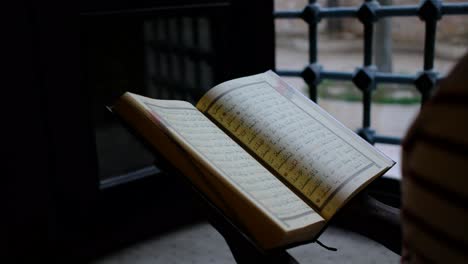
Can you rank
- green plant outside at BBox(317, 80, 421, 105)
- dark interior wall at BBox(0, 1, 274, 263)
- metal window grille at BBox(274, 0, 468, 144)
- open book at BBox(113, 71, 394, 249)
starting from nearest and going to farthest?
open book at BBox(113, 71, 394, 249), dark interior wall at BBox(0, 1, 274, 263), metal window grille at BBox(274, 0, 468, 144), green plant outside at BBox(317, 80, 421, 105)

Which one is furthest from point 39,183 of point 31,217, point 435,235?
point 435,235

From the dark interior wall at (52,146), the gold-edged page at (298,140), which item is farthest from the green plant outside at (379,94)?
the gold-edged page at (298,140)

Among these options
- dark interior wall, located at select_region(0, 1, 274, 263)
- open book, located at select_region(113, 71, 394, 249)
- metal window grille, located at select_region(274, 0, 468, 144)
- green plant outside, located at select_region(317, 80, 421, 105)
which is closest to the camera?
open book, located at select_region(113, 71, 394, 249)

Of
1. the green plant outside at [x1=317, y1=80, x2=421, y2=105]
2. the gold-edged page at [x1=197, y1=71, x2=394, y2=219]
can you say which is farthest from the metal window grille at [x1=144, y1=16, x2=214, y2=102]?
the green plant outside at [x1=317, y1=80, x2=421, y2=105]

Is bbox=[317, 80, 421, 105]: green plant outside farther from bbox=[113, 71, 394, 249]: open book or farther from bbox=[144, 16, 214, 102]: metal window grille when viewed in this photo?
bbox=[113, 71, 394, 249]: open book

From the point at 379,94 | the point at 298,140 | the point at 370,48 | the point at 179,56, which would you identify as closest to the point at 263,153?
the point at 298,140

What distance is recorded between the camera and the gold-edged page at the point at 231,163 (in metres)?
0.51

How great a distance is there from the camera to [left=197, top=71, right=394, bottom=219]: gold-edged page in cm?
57

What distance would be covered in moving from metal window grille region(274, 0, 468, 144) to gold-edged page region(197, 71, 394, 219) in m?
0.81

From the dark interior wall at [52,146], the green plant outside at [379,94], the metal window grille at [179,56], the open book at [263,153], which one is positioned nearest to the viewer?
the open book at [263,153]

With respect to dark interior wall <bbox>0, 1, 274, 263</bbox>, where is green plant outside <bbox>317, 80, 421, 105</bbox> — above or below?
below

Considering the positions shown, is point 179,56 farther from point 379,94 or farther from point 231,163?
point 379,94

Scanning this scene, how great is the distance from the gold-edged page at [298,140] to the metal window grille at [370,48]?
81cm

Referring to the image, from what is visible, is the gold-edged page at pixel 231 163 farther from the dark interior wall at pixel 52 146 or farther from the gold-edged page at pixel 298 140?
the dark interior wall at pixel 52 146
